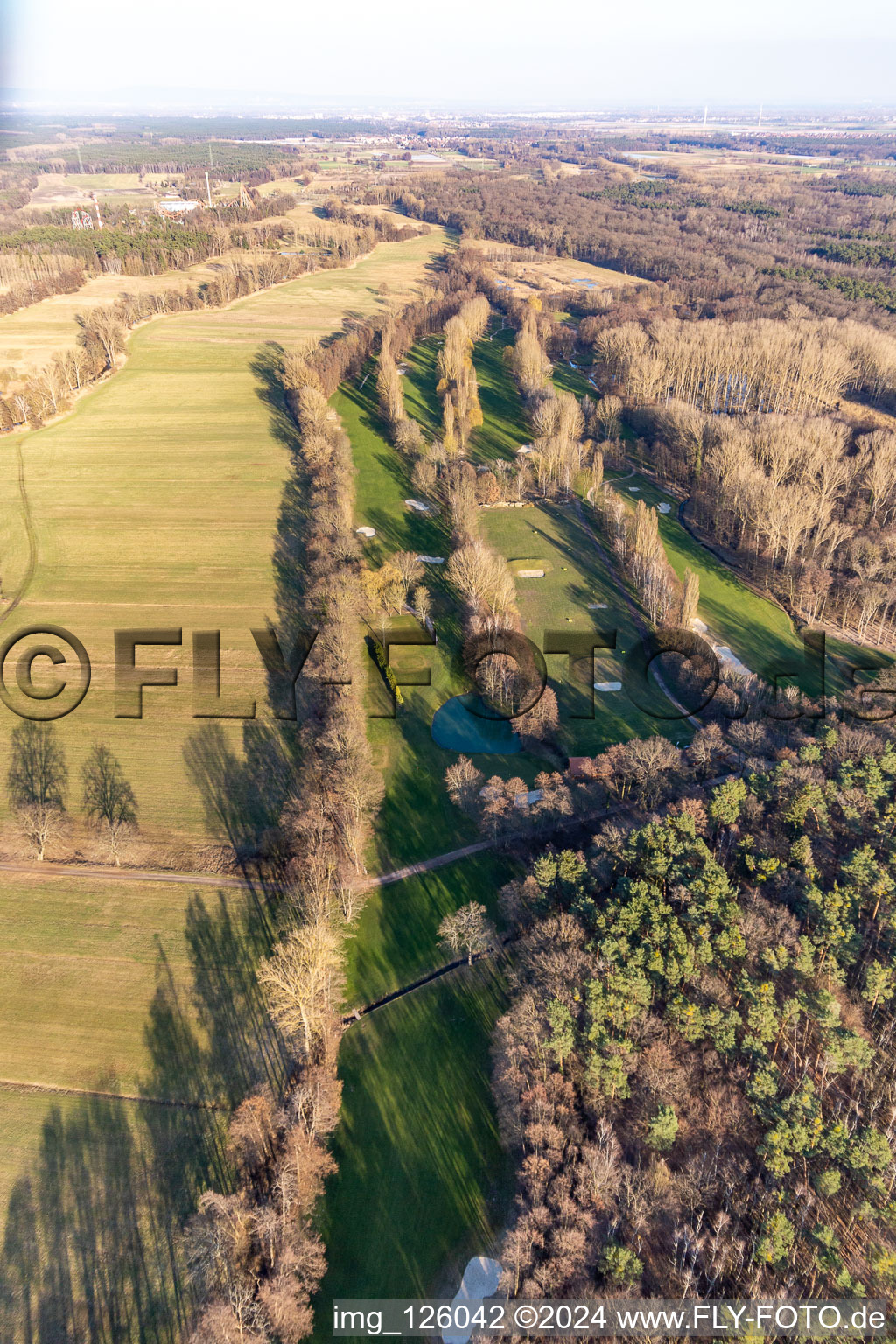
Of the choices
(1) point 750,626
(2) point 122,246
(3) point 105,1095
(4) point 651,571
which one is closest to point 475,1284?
(3) point 105,1095

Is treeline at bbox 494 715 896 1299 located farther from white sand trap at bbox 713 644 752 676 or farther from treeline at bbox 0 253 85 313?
treeline at bbox 0 253 85 313

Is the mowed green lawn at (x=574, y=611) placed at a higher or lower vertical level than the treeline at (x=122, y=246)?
lower

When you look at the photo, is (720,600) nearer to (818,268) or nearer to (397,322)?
(397,322)

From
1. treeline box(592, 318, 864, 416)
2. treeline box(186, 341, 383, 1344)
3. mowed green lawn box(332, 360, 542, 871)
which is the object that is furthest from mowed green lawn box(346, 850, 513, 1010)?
treeline box(592, 318, 864, 416)

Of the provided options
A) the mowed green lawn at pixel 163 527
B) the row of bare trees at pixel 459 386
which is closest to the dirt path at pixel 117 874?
the mowed green lawn at pixel 163 527

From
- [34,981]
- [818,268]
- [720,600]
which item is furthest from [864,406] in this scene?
[34,981]

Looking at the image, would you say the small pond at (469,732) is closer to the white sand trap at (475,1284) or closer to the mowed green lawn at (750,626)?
the mowed green lawn at (750,626)
